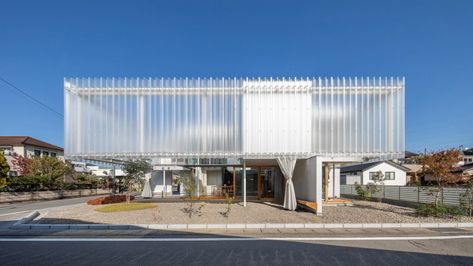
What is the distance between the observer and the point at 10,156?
113 feet

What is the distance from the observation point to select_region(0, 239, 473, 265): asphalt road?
6.54m

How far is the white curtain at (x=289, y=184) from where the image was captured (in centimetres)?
1368

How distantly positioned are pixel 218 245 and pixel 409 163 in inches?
1839

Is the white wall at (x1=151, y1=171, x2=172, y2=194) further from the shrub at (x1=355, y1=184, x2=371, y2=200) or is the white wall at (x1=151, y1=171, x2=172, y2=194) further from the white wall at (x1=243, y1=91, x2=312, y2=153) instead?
the shrub at (x1=355, y1=184, x2=371, y2=200)

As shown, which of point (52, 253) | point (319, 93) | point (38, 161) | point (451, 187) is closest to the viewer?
point (52, 253)

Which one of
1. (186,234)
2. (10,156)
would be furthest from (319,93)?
(10,156)

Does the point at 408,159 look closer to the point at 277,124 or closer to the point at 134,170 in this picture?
the point at 277,124

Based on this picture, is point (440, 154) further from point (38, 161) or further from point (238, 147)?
point (38, 161)

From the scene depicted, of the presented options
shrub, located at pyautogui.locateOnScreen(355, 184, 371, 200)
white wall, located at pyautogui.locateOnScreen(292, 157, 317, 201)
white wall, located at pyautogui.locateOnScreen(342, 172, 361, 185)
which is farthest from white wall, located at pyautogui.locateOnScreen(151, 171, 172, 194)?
white wall, located at pyautogui.locateOnScreen(342, 172, 361, 185)

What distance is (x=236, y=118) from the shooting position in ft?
51.3

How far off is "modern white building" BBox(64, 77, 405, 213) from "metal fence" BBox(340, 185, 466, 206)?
2.32 m

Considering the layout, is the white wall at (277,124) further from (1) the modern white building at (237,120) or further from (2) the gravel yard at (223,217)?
(2) the gravel yard at (223,217)

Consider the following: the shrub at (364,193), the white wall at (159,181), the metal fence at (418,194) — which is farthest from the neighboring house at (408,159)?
the white wall at (159,181)

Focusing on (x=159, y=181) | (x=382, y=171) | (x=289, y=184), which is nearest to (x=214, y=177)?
(x=159, y=181)
